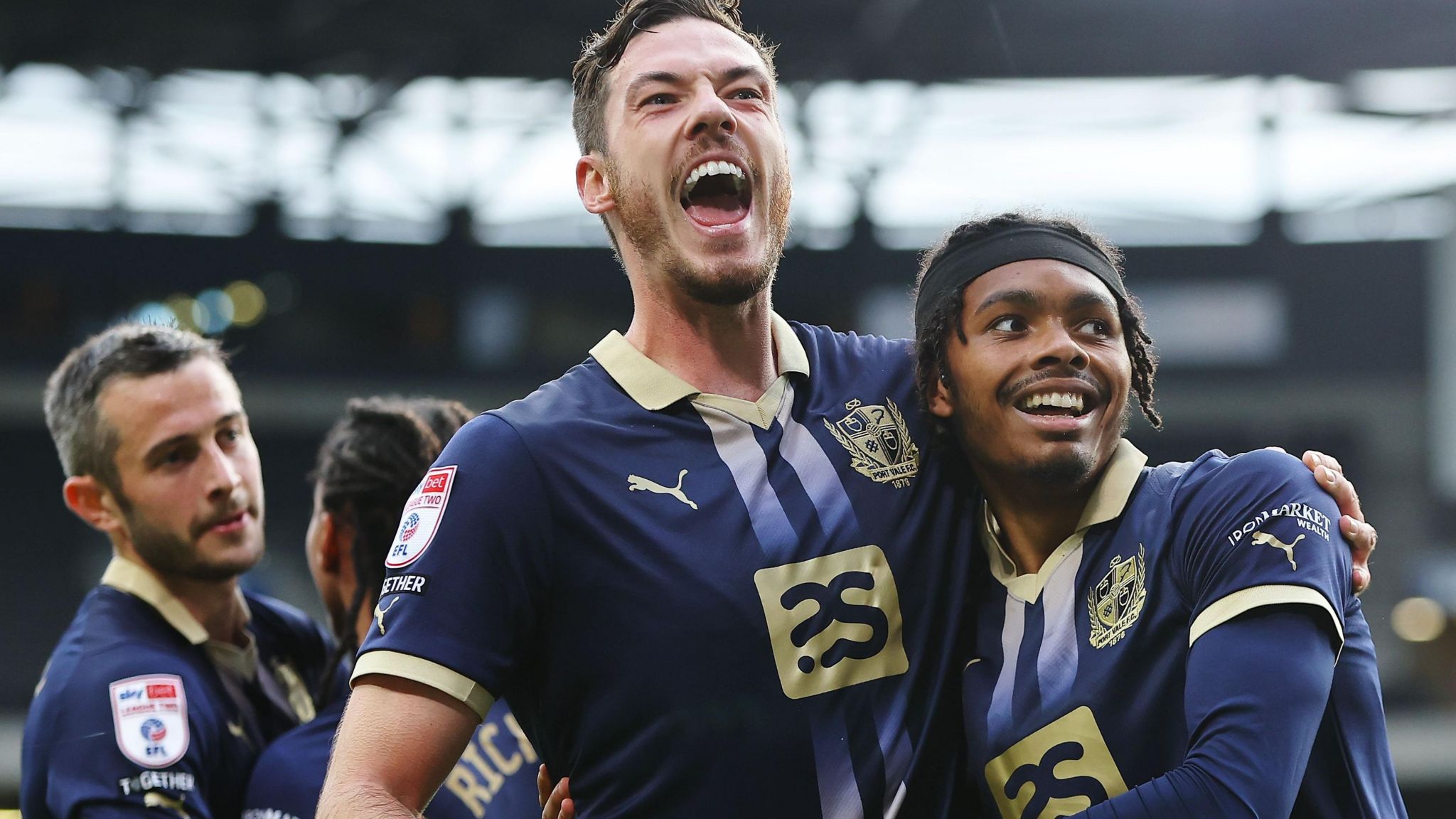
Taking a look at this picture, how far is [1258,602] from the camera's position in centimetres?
198

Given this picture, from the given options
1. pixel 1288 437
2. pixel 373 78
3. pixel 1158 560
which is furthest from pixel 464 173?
pixel 1158 560

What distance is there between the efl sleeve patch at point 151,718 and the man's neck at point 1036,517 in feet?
5.94

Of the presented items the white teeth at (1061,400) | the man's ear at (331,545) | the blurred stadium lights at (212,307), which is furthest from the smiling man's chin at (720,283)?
the blurred stadium lights at (212,307)

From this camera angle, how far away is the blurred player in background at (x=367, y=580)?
2863 millimetres

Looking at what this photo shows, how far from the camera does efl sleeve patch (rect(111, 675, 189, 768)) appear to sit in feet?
9.32

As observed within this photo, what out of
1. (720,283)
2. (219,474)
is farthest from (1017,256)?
(219,474)

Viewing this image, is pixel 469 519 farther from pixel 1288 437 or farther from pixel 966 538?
pixel 1288 437

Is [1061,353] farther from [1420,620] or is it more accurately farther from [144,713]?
[1420,620]

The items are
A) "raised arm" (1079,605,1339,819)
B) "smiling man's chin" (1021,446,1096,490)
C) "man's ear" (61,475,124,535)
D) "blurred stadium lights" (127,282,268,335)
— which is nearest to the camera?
"raised arm" (1079,605,1339,819)

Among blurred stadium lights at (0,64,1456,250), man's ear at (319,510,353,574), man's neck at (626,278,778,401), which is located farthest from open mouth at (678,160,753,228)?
blurred stadium lights at (0,64,1456,250)

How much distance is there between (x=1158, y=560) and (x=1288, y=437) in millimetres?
16852

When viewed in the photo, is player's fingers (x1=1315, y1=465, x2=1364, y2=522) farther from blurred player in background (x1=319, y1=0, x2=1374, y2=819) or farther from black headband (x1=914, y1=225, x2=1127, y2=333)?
blurred player in background (x1=319, y1=0, x2=1374, y2=819)

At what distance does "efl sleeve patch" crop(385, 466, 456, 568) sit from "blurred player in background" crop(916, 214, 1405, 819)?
2.94ft

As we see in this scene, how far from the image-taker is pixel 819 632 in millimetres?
2195
